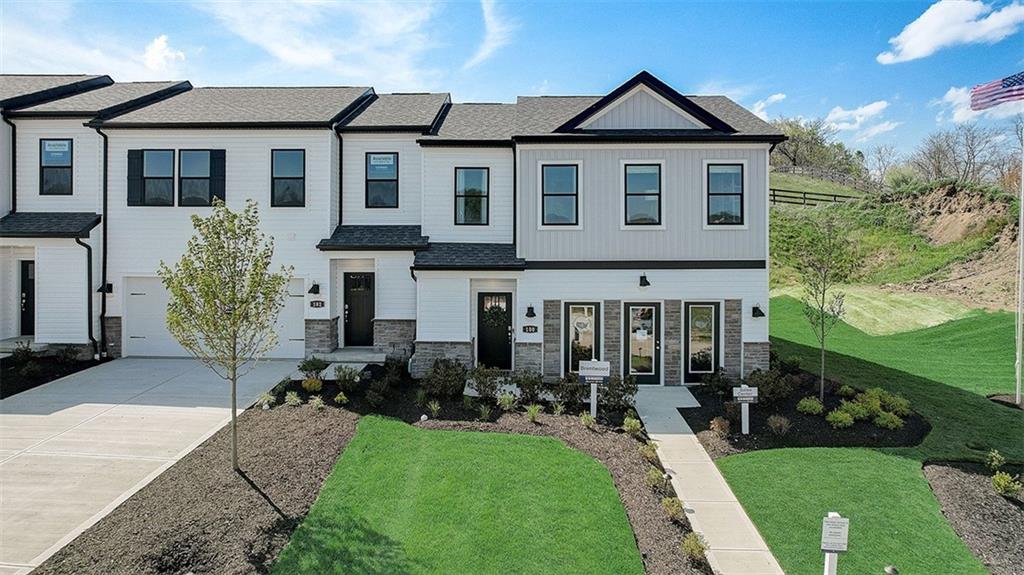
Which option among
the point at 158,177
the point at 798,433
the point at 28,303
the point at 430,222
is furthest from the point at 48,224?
the point at 798,433

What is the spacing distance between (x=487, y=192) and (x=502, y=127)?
2.14 m

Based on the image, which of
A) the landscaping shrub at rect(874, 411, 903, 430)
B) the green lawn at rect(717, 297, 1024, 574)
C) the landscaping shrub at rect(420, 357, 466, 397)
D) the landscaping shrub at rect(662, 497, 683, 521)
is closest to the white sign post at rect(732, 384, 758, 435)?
the green lawn at rect(717, 297, 1024, 574)

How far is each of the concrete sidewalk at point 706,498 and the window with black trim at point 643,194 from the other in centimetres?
478

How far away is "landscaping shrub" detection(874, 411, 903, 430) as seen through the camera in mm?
9922

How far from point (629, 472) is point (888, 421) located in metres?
5.78

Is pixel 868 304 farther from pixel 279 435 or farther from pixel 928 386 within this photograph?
pixel 279 435

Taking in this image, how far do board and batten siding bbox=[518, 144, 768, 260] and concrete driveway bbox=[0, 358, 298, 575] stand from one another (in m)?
7.99

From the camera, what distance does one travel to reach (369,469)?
314 inches

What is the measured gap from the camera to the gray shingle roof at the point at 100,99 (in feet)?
46.7

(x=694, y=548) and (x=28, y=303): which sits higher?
(x=28, y=303)

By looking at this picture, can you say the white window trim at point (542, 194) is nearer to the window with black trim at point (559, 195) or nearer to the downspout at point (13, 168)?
the window with black trim at point (559, 195)

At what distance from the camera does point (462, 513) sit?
6.88 meters

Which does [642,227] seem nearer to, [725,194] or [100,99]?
[725,194]

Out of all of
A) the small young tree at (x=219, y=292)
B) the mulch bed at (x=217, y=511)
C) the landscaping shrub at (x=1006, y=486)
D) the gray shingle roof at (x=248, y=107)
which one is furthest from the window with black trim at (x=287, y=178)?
the landscaping shrub at (x=1006, y=486)
